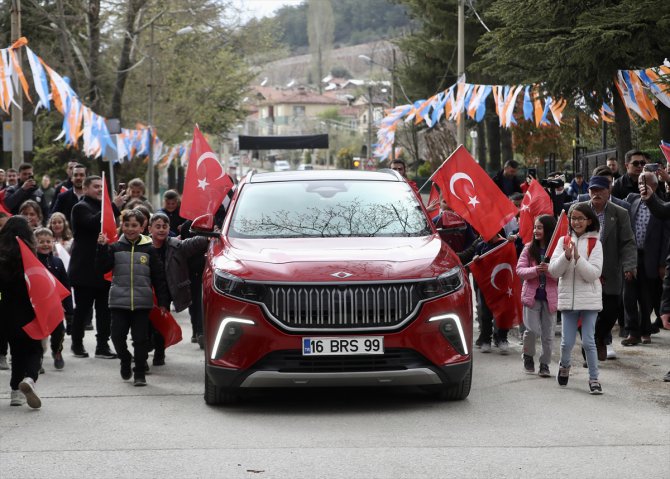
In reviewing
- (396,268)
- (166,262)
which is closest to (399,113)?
(166,262)

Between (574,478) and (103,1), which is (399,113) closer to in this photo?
(103,1)

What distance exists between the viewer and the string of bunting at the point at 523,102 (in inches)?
613

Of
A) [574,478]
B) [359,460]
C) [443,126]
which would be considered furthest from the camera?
[443,126]

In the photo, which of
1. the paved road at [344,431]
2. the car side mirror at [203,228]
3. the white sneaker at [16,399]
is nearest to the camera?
the paved road at [344,431]

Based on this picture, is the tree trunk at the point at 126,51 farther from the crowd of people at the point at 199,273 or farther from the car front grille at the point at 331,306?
the car front grille at the point at 331,306

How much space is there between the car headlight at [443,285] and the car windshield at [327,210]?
761 mm

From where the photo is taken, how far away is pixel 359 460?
278 inches

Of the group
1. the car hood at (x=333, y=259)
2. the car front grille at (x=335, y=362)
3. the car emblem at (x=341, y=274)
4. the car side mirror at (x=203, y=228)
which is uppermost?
the car side mirror at (x=203, y=228)

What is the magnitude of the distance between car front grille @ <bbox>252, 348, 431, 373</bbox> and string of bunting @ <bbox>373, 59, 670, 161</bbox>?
6210 mm

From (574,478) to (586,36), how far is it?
28.7 feet

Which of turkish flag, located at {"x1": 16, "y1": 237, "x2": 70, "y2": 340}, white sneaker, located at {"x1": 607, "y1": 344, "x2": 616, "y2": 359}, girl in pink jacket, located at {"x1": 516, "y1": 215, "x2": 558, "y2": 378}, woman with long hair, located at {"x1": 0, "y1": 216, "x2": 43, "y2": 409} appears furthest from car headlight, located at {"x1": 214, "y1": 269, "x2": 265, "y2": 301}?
white sneaker, located at {"x1": 607, "y1": 344, "x2": 616, "y2": 359}

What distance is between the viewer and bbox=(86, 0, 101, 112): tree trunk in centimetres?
3797

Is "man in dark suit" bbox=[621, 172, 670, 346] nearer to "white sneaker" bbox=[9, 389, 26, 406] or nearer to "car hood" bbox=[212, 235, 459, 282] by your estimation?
"car hood" bbox=[212, 235, 459, 282]

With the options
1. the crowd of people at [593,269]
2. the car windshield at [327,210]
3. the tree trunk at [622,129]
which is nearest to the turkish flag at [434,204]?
the crowd of people at [593,269]
